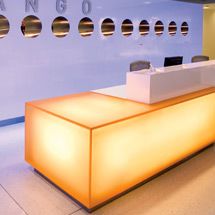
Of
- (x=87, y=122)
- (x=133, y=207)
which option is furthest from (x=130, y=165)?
(x=87, y=122)

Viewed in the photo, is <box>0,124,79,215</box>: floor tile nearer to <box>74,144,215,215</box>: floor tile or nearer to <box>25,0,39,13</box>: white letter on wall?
<box>74,144,215,215</box>: floor tile

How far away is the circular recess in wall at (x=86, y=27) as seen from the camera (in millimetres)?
5582

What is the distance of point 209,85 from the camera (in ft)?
13.0

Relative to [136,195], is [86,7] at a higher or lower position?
higher

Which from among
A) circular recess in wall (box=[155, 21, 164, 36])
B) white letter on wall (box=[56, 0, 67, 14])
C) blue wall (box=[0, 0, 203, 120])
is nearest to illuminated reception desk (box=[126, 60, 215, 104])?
blue wall (box=[0, 0, 203, 120])

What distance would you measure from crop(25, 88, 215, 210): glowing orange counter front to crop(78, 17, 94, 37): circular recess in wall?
245 centimetres

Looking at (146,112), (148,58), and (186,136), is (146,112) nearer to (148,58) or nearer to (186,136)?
(186,136)

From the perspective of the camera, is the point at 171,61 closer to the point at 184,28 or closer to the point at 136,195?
the point at 136,195

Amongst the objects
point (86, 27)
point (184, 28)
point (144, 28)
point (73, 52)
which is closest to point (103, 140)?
point (73, 52)

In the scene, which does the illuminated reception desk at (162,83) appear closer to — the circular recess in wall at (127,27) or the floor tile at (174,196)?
the floor tile at (174,196)

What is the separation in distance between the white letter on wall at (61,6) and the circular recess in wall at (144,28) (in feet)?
7.29

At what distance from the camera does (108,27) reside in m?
6.10

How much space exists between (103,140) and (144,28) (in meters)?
5.04

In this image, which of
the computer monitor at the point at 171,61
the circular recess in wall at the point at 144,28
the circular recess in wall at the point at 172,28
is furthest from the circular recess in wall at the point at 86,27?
the circular recess in wall at the point at 172,28
